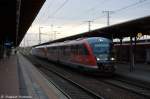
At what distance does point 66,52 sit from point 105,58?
1007 centimetres

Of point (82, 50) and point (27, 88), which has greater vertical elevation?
point (82, 50)

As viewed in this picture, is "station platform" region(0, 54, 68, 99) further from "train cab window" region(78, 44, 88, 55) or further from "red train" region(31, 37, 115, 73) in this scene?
"train cab window" region(78, 44, 88, 55)

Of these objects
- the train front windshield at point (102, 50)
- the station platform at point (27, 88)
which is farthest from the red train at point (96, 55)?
the station platform at point (27, 88)

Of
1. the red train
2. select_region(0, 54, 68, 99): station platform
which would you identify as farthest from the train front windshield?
select_region(0, 54, 68, 99): station platform

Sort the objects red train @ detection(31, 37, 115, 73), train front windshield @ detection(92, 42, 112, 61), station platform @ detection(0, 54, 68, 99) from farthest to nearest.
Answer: train front windshield @ detection(92, 42, 112, 61) < red train @ detection(31, 37, 115, 73) < station platform @ detection(0, 54, 68, 99)

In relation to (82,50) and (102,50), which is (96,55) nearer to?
(102,50)

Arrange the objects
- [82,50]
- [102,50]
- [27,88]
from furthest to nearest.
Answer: [82,50], [102,50], [27,88]

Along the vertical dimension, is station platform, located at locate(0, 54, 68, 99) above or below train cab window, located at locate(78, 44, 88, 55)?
below

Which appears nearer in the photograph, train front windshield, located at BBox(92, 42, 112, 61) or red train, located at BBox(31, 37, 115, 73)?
red train, located at BBox(31, 37, 115, 73)

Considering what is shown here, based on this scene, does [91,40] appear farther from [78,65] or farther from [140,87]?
[140,87]

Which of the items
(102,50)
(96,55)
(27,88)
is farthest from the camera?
(102,50)

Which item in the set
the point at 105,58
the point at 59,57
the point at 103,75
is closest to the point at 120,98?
the point at 105,58

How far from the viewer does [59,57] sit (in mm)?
40094

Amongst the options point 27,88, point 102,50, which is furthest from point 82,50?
point 27,88
